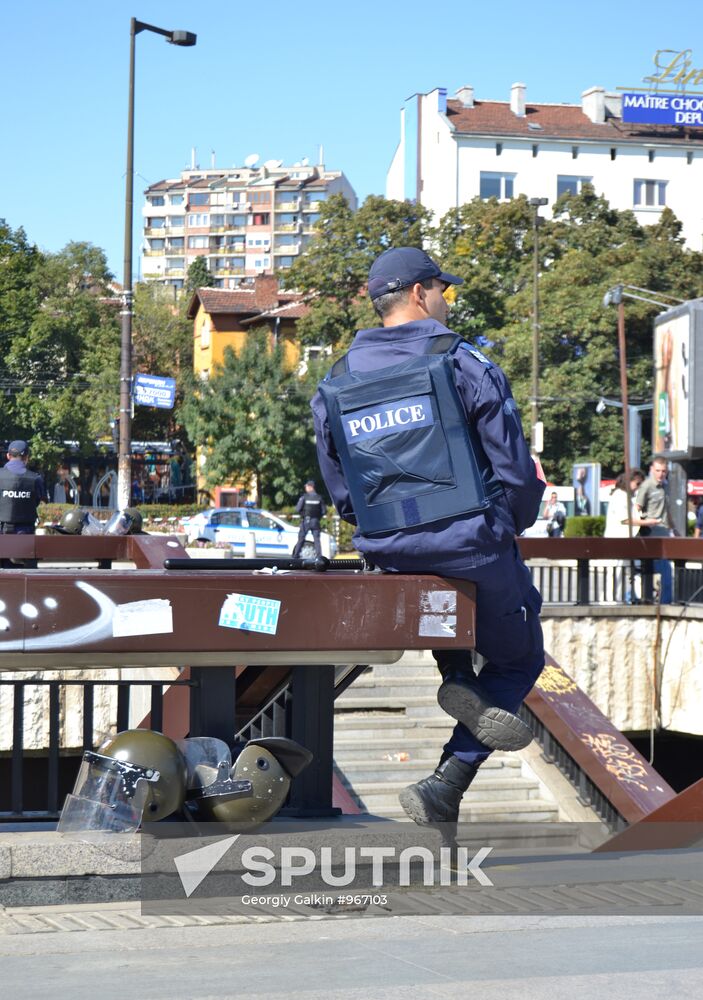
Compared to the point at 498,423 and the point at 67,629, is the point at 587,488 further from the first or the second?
the point at 67,629

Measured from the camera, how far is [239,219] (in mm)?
169875

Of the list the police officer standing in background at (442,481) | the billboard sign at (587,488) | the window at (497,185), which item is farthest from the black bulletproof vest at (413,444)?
the window at (497,185)

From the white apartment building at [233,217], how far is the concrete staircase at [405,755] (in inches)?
5848

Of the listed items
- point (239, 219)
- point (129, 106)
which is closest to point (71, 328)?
point (129, 106)

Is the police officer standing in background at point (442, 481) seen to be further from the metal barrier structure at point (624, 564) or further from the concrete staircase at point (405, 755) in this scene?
the metal barrier structure at point (624, 564)

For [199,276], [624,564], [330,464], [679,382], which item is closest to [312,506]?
[679,382]

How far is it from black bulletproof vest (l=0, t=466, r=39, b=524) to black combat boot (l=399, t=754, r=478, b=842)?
916 centimetres

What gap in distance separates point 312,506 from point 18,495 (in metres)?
12.7

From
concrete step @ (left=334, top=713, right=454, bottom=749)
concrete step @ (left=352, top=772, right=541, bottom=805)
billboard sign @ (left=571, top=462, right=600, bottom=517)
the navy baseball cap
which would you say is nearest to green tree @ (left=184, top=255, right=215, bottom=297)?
billboard sign @ (left=571, top=462, right=600, bottom=517)

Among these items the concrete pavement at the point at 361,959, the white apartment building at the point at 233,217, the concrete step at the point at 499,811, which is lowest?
the concrete step at the point at 499,811

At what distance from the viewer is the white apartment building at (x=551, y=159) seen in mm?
82750

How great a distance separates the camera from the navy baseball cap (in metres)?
4.38

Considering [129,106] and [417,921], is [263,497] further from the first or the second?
[417,921]

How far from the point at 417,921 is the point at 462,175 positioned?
266 ft
